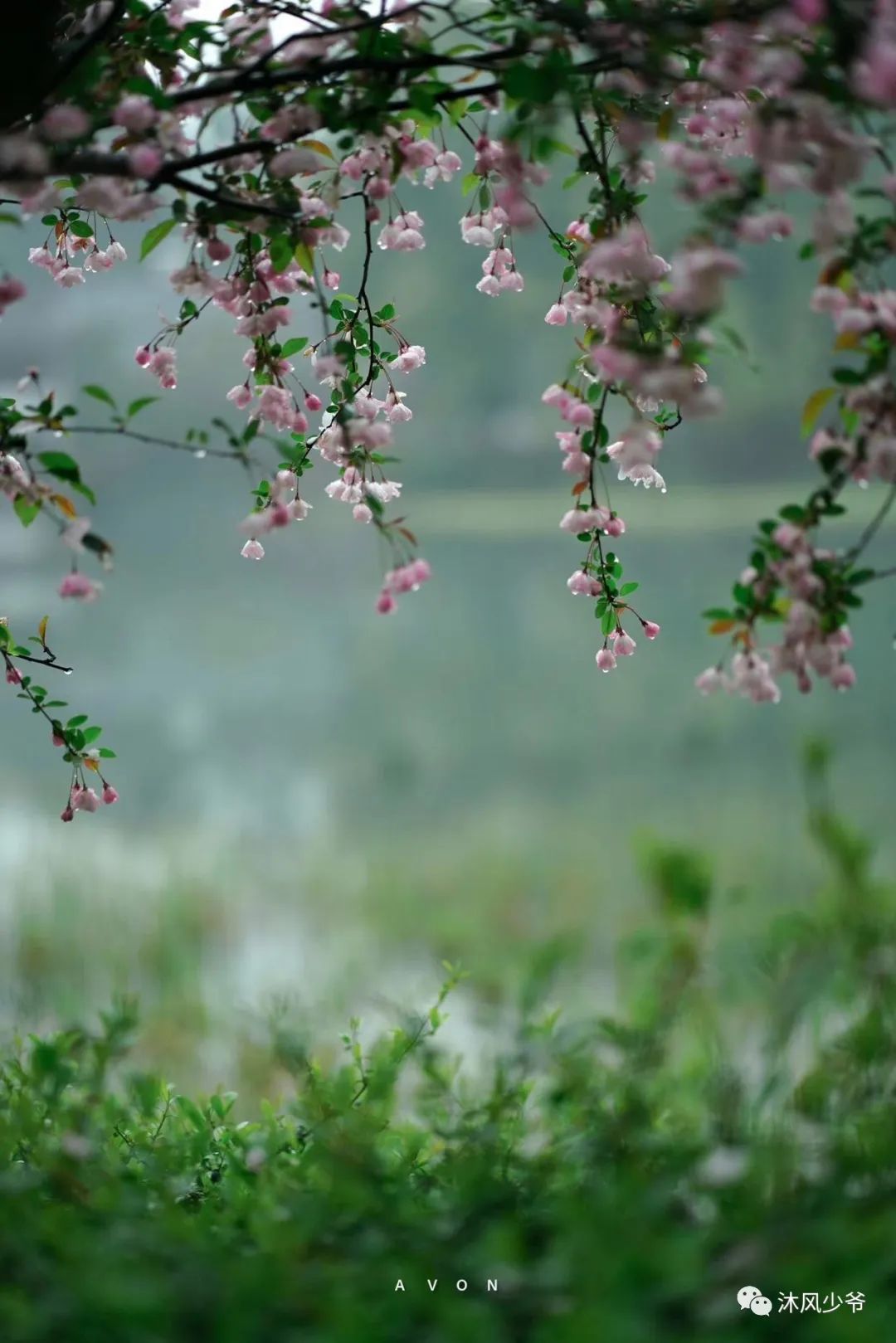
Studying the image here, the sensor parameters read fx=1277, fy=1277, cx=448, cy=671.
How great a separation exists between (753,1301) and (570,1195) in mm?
183

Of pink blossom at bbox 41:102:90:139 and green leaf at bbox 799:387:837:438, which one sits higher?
pink blossom at bbox 41:102:90:139

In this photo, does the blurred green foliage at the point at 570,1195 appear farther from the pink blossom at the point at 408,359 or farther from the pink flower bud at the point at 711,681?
the pink blossom at the point at 408,359

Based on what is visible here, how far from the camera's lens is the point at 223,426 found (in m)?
1.36

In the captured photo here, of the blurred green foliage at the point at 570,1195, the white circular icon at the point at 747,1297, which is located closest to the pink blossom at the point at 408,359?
the blurred green foliage at the point at 570,1195

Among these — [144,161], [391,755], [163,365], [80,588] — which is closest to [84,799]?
[80,588]

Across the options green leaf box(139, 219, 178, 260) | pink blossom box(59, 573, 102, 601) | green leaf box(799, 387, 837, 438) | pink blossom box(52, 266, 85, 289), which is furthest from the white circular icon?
pink blossom box(52, 266, 85, 289)

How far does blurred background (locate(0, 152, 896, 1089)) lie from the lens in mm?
4012

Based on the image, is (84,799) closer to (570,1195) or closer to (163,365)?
(163,365)

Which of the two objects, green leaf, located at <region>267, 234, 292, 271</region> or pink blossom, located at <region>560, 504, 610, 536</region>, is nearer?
green leaf, located at <region>267, 234, 292, 271</region>

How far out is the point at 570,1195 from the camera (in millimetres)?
1078

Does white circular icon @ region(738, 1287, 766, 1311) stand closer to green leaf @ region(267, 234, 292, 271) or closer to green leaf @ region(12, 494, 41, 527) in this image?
green leaf @ region(12, 494, 41, 527)

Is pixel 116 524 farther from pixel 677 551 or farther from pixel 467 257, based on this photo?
pixel 677 551

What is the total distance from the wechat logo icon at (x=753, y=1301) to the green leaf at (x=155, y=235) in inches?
48.6

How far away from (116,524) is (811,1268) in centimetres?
1981
